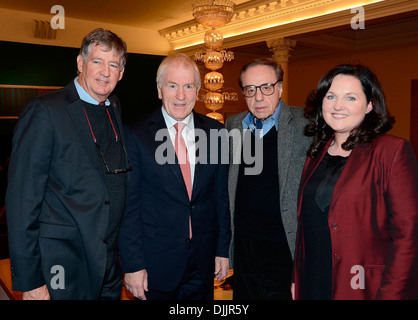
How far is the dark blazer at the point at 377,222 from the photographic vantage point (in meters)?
1.43

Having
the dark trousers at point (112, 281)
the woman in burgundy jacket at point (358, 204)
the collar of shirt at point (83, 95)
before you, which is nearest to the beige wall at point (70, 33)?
the collar of shirt at point (83, 95)

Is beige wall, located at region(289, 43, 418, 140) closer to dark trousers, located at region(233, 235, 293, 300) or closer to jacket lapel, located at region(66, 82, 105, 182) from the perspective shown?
dark trousers, located at region(233, 235, 293, 300)

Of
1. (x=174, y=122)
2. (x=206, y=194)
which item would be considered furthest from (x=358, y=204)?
(x=174, y=122)

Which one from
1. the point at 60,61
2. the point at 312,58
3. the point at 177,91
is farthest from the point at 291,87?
the point at 177,91

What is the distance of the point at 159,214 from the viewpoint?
1917 millimetres

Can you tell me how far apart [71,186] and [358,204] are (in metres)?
1.30

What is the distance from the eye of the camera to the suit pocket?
1646 millimetres

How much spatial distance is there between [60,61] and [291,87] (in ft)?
26.0

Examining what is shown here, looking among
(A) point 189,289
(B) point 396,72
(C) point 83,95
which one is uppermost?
(B) point 396,72

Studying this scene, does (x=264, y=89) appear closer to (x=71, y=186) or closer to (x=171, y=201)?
(x=171, y=201)

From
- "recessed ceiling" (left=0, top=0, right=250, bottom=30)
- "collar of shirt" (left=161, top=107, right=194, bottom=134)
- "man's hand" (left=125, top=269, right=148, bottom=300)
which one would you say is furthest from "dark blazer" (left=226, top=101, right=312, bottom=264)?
"recessed ceiling" (left=0, top=0, right=250, bottom=30)

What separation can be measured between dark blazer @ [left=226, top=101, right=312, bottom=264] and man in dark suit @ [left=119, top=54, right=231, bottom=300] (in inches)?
9.6
